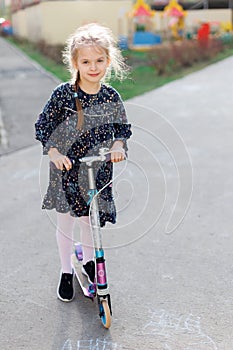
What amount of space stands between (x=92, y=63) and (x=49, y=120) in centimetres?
39

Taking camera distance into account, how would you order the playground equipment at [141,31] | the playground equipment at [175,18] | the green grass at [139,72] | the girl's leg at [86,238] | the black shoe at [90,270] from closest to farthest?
the girl's leg at [86,238] < the black shoe at [90,270] < the green grass at [139,72] < the playground equipment at [141,31] < the playground equipment at [175,18]

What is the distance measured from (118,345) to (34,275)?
3.29 ft

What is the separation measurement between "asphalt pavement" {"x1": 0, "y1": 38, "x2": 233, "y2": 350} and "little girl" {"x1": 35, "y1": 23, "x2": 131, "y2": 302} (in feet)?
0.68

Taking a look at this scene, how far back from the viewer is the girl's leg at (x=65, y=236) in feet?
10.5

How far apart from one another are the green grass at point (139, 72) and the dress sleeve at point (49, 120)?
667 centimetres

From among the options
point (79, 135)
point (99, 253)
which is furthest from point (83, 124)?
point (99, 253)

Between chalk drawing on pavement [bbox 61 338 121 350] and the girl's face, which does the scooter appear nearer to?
chalk drawing on pavement [bbox 61 338 121 350]

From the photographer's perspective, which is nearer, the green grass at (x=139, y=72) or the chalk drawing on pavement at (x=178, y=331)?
the chalk drawing on pavement at (x=178, y=331)

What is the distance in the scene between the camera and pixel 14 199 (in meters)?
5.17

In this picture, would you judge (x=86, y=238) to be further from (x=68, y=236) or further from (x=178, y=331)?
(x=178, y=331)

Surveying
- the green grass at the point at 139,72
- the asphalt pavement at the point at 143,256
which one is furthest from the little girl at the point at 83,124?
the green grass at the point at 139,72

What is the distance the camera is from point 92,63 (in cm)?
285

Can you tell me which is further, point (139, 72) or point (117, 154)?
point (139, 72)

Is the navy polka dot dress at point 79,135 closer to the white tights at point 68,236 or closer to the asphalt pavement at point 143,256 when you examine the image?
the white tights at point 68,236
